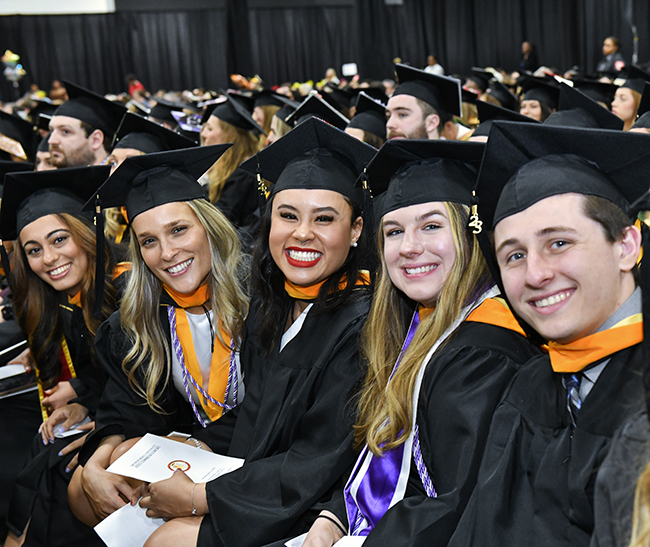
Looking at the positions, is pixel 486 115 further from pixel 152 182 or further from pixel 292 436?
pixel 292 436

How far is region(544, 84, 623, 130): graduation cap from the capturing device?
12.7 feet

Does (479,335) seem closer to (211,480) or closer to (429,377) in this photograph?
(429,377)

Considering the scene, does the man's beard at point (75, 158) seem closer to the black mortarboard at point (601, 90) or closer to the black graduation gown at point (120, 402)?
the black graduation gown at point (120, 402)

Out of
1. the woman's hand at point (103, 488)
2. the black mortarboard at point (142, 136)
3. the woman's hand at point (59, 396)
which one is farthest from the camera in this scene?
the black mortarboard at point (142, 136)

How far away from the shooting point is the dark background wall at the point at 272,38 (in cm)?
2056

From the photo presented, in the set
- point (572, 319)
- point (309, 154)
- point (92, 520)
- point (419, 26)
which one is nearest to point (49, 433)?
point (92, 520)

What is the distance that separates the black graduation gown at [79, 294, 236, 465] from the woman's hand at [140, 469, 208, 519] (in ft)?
1.92

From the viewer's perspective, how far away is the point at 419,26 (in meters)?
23.2

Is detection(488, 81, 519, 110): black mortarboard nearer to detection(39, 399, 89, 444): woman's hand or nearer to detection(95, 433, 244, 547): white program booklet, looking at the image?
detection(39, 399, 89, 444): woman's hand

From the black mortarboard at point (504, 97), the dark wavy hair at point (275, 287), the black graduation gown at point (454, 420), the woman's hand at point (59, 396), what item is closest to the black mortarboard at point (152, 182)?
the dark wavy hair at point (275, 287)

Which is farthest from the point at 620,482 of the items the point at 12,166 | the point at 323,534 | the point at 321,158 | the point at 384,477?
the point at 12,166

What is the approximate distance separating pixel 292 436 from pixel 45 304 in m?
1.75

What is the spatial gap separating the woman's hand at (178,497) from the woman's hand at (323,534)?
1.42 ft

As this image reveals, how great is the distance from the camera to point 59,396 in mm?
3264
